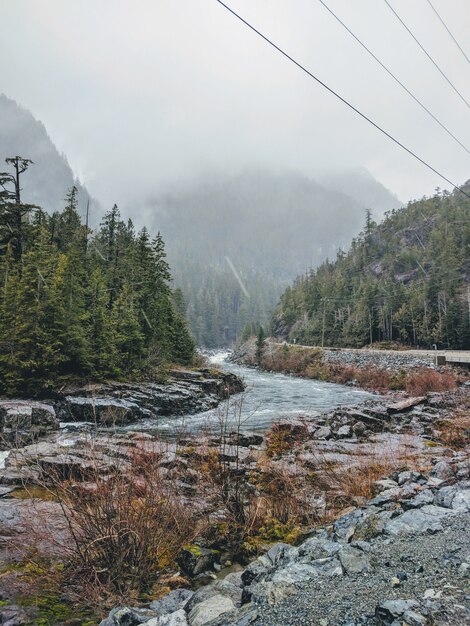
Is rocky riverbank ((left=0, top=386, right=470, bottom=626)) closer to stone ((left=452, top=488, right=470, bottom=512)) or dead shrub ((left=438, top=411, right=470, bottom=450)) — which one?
stone ((left=452, top=488, right=470, bottom=512))

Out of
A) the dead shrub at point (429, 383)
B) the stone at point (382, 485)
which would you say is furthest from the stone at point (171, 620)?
the dead shrub at point (429, 383)

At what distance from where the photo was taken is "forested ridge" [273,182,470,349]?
62219 millimetres

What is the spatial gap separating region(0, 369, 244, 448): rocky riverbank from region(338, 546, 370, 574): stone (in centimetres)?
1123

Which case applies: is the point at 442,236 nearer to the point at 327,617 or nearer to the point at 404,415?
the point at 404,415

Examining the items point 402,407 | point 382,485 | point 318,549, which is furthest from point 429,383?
point 318,549

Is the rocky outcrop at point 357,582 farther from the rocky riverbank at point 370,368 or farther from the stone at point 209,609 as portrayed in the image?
the rocky riverbank at point 370,368

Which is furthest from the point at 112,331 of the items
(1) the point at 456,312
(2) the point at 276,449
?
(1) the point at 456,312

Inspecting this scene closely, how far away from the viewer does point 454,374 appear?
3344 centimetres

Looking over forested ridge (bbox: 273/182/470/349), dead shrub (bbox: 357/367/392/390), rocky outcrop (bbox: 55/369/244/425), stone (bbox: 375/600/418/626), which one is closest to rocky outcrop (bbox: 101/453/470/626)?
stone (bbox: 375/600/418/626)

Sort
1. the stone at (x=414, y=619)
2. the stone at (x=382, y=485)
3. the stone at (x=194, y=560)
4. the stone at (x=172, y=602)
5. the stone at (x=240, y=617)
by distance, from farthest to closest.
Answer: the stone at (x=382, y=485), the stone at (x=194, y=560), the stone at (x=172, y=602), the stone at (x=240, y=617), the stone at (x=414, y=619)

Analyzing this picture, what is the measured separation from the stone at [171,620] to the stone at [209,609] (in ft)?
0.23

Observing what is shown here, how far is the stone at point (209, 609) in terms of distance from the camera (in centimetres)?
335

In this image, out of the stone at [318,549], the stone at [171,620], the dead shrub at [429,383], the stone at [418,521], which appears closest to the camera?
the stone at [171,620]

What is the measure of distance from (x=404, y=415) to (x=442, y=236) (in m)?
92.5
